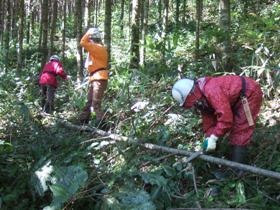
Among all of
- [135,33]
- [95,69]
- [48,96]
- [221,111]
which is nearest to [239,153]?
[221,111]

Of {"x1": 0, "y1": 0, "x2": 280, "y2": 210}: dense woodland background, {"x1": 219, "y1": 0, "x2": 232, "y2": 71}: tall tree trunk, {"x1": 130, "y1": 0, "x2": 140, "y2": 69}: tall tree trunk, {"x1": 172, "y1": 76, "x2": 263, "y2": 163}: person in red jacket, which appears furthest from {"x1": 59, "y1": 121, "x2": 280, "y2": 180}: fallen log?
{"x1": 130, "y1": 0, "x2": 140, "y2": 69}: tall tree trunk

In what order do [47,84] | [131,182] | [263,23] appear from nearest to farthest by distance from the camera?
[131,182] → [263,23] → [47,84]

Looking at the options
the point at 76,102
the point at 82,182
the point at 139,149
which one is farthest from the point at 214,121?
the point at 76,102

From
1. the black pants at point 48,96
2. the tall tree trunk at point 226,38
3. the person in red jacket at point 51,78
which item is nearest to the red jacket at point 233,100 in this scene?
the tall tree trunk at point 226,38

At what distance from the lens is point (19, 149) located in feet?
19.1

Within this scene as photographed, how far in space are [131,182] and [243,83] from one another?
5.62 feet

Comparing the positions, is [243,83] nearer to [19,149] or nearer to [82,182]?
[82,182]

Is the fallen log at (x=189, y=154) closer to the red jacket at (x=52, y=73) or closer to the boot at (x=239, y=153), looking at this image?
the boot at (x=239, y=153)

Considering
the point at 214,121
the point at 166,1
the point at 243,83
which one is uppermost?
the point at 166,1

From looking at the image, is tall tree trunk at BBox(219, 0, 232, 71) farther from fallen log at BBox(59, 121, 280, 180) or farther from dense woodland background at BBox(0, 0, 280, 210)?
fallen log at BBox(59, 121, 280, 180)

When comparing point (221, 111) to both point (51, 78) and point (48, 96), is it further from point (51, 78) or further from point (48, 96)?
point (51, 78)

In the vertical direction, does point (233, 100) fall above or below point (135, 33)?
below

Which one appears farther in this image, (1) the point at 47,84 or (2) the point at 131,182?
(1) the point at 47,84

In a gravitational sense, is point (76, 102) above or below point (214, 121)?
below
